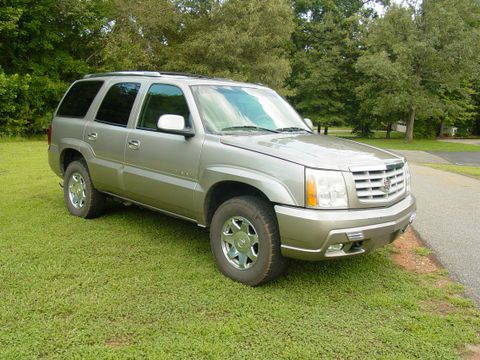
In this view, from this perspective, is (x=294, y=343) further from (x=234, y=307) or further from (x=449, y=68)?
(x=449, y=68)

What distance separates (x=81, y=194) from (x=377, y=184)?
4019 mm

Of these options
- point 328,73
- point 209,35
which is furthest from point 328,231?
point 328,73

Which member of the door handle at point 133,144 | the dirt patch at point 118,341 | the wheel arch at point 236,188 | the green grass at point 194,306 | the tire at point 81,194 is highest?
the door handle at point 133,144

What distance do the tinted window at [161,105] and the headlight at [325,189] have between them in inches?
62.7

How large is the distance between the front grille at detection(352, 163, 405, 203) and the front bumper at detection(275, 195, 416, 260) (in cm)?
13

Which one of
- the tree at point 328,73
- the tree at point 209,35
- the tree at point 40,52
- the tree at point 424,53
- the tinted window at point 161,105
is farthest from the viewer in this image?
the tree at point 328,73

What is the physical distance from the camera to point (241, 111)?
4691mm

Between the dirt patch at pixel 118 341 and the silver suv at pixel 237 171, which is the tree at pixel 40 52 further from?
the dirt patch at pixel 118 341

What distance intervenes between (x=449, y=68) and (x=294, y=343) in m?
28.2

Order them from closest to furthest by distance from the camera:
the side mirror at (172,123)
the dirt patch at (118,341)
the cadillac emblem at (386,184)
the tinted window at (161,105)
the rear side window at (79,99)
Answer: the dirt patch at (118,341)
the cadillac emblem at (386,184)
the side mirror at (172,123)
the tinted window at (161,105)
the rear side window at (79,99)

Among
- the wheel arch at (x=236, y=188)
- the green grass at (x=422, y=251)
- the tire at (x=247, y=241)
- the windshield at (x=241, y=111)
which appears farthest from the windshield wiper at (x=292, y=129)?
the green grass at (x=422, y=251)

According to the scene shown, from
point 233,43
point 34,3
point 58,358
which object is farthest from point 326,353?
point 233,43

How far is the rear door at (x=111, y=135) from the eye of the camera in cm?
509

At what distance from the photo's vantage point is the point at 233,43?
82.9ft
